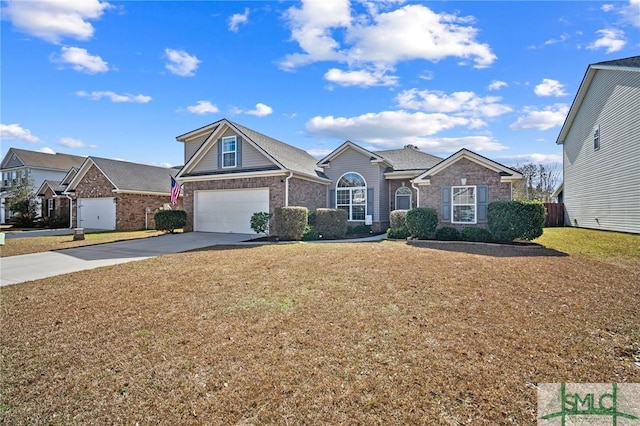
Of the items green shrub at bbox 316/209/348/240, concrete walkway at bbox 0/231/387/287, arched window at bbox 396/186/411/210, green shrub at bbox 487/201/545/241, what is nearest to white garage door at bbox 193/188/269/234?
concrete walkway at bbox 0/231/387/287

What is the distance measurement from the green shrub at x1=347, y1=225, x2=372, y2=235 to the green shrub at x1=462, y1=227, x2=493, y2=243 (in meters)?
6.00

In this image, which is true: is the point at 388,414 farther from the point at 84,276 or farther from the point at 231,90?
the point at 231,90

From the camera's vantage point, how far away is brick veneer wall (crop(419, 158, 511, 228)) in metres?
14.5

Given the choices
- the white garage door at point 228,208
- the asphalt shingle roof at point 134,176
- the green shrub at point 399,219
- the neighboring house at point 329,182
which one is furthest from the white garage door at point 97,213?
the green shrub at point 399,219

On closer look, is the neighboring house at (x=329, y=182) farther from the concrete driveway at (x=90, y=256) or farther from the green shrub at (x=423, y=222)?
the concrete driveway at (x=90, y=256)

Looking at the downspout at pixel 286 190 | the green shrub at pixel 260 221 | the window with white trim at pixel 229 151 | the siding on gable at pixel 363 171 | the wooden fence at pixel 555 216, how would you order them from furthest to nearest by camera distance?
the wooden fence at pixel 555 216
the siding on gable at pixel 363 171
the window with white trim at pixel 229 151
the downspout at pixel 286 190
the green shrub at pixel 260 221

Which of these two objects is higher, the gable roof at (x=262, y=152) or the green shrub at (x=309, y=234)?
the gable roof at (x=262, y=152)

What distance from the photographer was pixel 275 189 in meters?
16.5

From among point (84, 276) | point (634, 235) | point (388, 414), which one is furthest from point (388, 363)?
point (634, 235)

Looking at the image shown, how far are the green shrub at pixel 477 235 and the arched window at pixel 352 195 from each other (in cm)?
670

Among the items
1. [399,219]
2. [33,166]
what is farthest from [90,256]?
[33,166]

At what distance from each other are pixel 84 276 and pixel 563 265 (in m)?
12.1

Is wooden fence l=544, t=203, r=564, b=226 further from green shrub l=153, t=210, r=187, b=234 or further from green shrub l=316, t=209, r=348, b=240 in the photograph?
green shrub l=153, t=210, r=187, b=234

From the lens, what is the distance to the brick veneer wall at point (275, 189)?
649 inches
